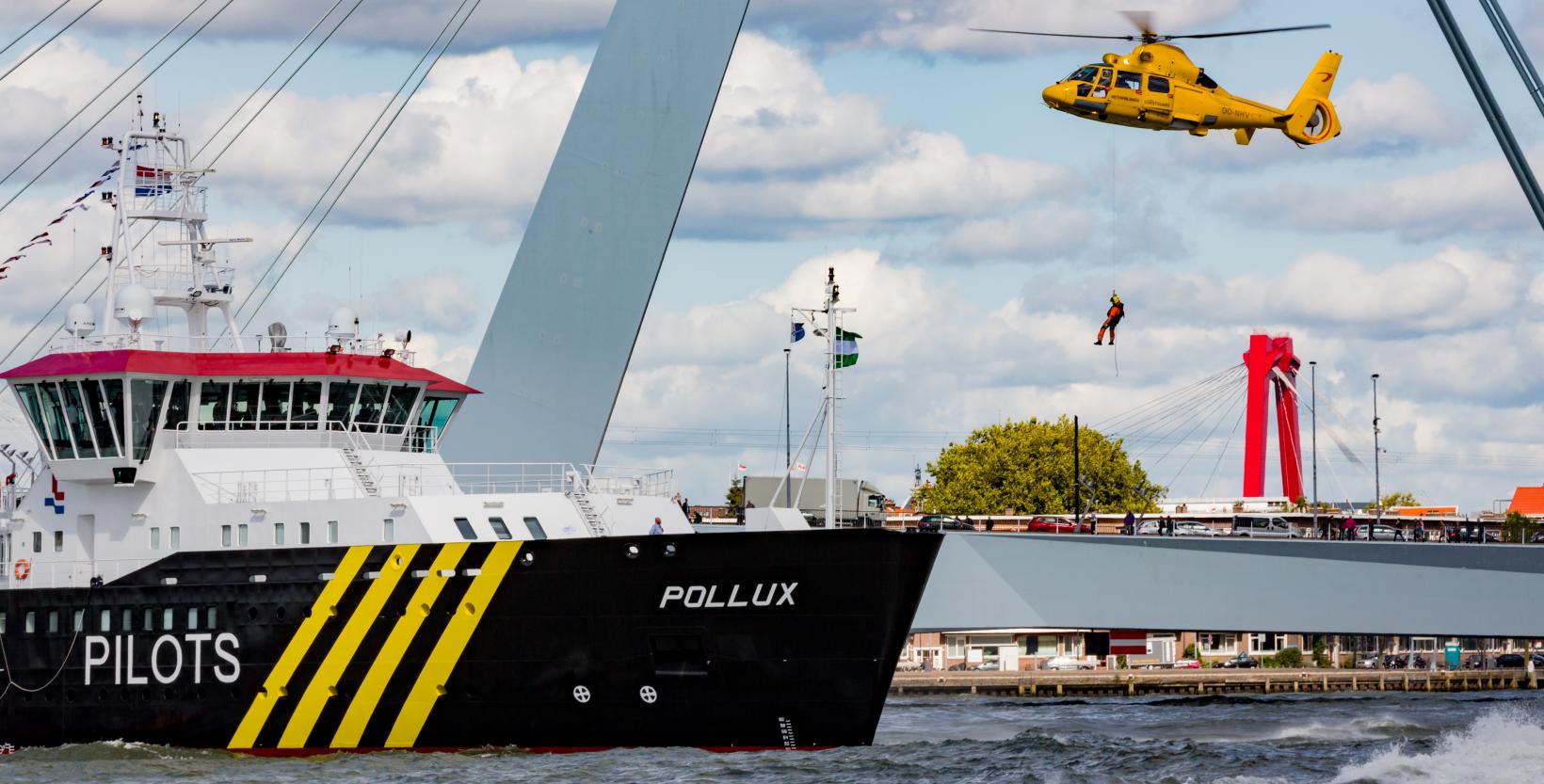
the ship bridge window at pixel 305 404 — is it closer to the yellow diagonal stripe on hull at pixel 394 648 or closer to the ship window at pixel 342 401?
the ship window at pixel 342 401

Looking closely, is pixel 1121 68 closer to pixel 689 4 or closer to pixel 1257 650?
pixel 689 4

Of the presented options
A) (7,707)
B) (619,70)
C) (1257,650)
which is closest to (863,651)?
(7,707)

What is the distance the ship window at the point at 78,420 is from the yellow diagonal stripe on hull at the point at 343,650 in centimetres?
474

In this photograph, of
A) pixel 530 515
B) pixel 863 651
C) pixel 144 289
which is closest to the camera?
pixel 863 651

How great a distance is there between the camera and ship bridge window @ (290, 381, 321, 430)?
995 inches

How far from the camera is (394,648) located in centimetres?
2244

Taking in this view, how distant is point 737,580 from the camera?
22.0 m

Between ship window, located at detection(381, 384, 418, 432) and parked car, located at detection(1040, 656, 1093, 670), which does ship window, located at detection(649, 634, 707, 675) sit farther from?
parked car, located at detection(1040, 656, 1093, 670)

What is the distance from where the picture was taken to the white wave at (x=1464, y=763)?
19.9 metres

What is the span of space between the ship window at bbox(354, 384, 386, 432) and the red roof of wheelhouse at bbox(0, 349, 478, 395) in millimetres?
239

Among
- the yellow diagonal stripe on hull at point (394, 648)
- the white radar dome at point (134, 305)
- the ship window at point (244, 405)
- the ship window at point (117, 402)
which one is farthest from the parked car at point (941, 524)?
the ship window at point (117, 402)

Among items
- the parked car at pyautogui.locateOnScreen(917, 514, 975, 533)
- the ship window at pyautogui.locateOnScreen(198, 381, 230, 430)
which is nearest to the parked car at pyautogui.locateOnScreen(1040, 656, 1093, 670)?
the parked car at pyautogui.locateOnScreen(917, 514, 975, 533)

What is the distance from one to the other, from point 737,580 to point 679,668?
1204mm

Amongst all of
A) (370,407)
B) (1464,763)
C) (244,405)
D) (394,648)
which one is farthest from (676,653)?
(1464,763)
